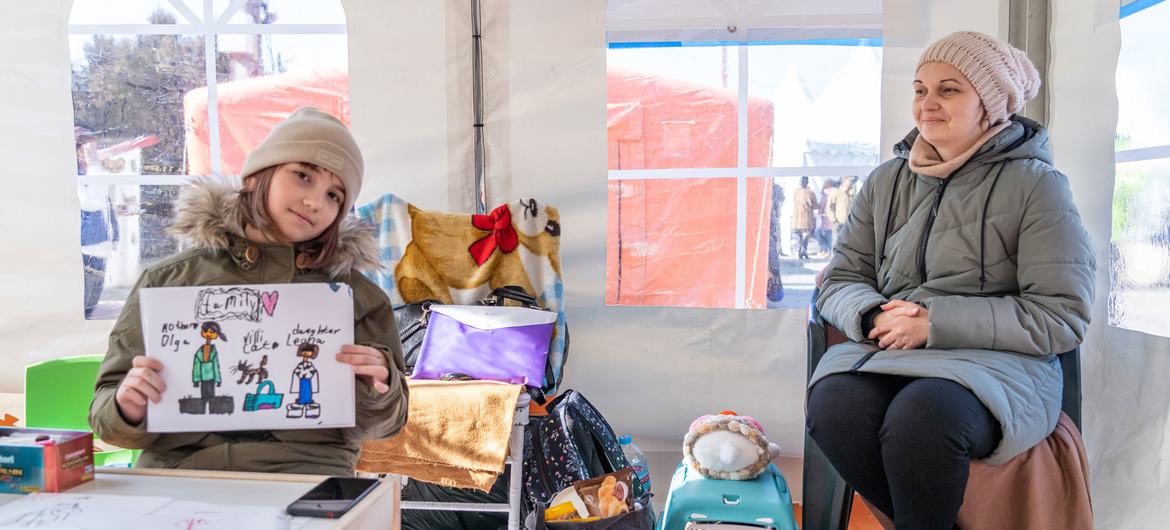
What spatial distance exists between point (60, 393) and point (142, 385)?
44.6 inches

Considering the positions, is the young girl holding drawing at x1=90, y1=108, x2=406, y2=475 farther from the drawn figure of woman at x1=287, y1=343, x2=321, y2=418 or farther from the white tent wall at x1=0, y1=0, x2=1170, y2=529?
the white tent wall at x1=0, y1=0, x2=1170, y2=529

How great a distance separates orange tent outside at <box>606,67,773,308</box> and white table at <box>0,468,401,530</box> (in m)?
1.80

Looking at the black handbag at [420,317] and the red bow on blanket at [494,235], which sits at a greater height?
the red bow on blanket at [494,235]

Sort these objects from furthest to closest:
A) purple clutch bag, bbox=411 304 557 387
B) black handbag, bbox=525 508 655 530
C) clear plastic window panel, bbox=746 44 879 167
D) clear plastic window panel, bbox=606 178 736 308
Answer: clear plastic window panel, bbox=606 178 736 308 → clear plastic window panel, bbox=746 44 879 167 → purple clutch bag, bbox=411 304 557 387 → black handbag, bbox=525 508 655 530

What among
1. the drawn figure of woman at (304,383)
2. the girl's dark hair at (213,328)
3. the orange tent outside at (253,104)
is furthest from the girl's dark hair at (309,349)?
the orange tent outside at (253,104)

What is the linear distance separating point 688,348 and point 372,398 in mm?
1544

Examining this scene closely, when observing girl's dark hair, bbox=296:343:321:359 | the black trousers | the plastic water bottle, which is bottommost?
the plastic water bottle

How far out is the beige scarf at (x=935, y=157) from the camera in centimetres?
195

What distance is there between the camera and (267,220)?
150 cm

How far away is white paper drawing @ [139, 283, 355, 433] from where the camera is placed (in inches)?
48.6

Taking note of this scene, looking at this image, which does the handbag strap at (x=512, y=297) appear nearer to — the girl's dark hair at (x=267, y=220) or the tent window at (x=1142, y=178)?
the girl's dark hair at (x=267, y=220)

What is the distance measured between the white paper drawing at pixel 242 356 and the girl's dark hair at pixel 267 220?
0.26m

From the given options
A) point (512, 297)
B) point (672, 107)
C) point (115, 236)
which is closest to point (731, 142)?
point (672, 107)

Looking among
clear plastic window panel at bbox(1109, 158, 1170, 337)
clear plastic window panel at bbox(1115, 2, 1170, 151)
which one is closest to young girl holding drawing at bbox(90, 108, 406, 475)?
clear plastic window panel at bbox(1109, 158, 1170, 337)
